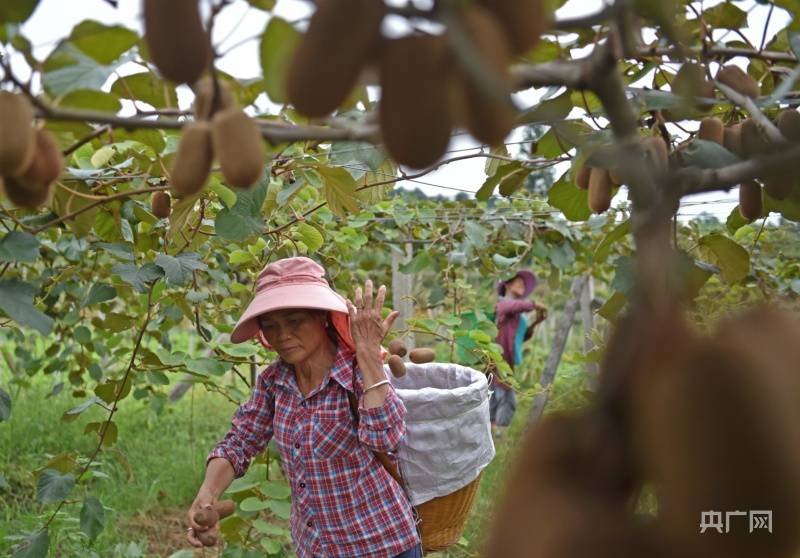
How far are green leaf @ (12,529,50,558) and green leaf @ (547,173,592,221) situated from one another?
130cm

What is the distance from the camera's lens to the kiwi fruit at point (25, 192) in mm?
584

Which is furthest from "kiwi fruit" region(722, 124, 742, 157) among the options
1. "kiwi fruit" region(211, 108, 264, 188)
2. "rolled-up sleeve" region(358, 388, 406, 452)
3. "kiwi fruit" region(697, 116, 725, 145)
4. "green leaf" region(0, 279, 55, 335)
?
"rolled-up sleeve" region(358, 388, 406, 452)

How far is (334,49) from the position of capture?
0.39 meters

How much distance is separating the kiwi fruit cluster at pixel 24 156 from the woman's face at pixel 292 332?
52.4 inches

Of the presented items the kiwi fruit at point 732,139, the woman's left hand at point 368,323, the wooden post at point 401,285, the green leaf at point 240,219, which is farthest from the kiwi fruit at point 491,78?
the wooden post at point 401,285

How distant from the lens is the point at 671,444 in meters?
0.27

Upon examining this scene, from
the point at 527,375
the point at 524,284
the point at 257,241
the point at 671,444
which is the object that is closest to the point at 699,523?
the point at 671,444

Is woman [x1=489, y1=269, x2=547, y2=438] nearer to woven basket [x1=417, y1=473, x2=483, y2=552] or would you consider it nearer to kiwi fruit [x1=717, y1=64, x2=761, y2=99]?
woven basket [x1=417, y1=473, x2=483, y2=552]

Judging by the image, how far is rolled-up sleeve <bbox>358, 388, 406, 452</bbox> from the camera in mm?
1819

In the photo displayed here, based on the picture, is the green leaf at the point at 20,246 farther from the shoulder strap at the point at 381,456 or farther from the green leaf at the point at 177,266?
the shoulder strap at the point at 381,456

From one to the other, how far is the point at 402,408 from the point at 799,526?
5.33 feet

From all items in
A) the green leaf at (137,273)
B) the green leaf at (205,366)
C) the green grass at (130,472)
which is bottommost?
the green grass at (130,472)

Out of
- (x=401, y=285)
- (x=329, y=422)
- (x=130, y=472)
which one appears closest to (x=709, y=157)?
(x=329, y=422)

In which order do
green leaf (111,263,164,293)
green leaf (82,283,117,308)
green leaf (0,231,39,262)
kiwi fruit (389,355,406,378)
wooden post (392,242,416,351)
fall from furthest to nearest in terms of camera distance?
1. wooden post (392,242,416,351)
2. kiwi fruit (389,355,406,378)
3. green leaf (82,283,117,308)
4. green leaf (111,263,164,293)
5. green leaf (0,231,39,262)
